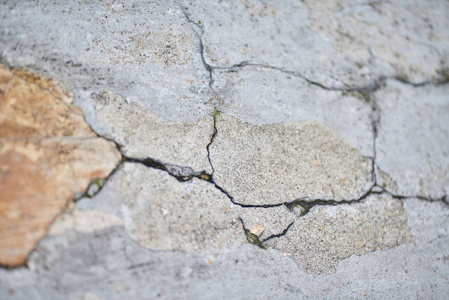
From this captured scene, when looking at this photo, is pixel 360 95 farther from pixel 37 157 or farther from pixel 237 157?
pixel 37 157

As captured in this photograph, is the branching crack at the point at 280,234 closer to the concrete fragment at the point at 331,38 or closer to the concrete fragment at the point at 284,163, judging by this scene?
the concrete fragment at the point at 284,163

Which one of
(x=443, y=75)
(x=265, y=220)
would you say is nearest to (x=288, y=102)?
(x=265, y=220)

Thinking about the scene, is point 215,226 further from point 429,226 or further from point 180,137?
point 429,226

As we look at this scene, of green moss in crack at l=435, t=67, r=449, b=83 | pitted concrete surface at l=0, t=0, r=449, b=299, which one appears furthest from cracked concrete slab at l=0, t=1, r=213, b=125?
green moss in crack at l=435, t=67, r=449, b=83

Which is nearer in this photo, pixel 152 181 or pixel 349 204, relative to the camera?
pixel 152 181

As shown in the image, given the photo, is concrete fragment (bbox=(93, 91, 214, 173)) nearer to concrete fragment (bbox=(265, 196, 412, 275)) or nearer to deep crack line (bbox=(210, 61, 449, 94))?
deep crack line (bbox=(210, 61, 449, 94))

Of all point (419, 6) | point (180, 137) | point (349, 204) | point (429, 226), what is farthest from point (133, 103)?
point (419, 6)
